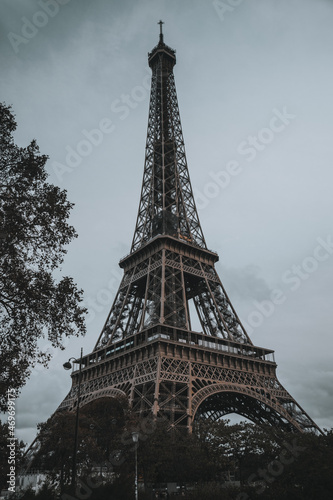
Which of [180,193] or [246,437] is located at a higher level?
[180,193]

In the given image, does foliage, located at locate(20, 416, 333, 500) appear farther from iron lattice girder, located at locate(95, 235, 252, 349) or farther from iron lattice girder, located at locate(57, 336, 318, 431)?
iron lattice girder, located at locate(95, 235, 252, 349)

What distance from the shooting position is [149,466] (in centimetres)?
2820

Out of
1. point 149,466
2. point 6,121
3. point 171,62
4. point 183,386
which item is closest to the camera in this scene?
point 6,121

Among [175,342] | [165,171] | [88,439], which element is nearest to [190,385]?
[175,342]

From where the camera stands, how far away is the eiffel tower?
37.2 m

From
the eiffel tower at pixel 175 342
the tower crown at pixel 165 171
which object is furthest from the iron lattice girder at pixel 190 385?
the tower crown at pixel 165 171

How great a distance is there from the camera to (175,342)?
39.3 m

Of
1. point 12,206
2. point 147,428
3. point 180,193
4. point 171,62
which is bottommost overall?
point 147,428

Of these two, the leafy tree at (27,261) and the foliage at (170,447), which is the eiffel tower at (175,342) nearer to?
the foliage at (170,447)

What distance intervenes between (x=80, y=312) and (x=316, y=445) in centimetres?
1657

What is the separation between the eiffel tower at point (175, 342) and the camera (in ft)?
122

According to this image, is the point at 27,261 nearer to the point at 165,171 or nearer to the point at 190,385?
the point at 190,385

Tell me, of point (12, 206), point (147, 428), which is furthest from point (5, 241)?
point (147, 428)

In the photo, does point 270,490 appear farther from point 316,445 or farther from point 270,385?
point 270,385
